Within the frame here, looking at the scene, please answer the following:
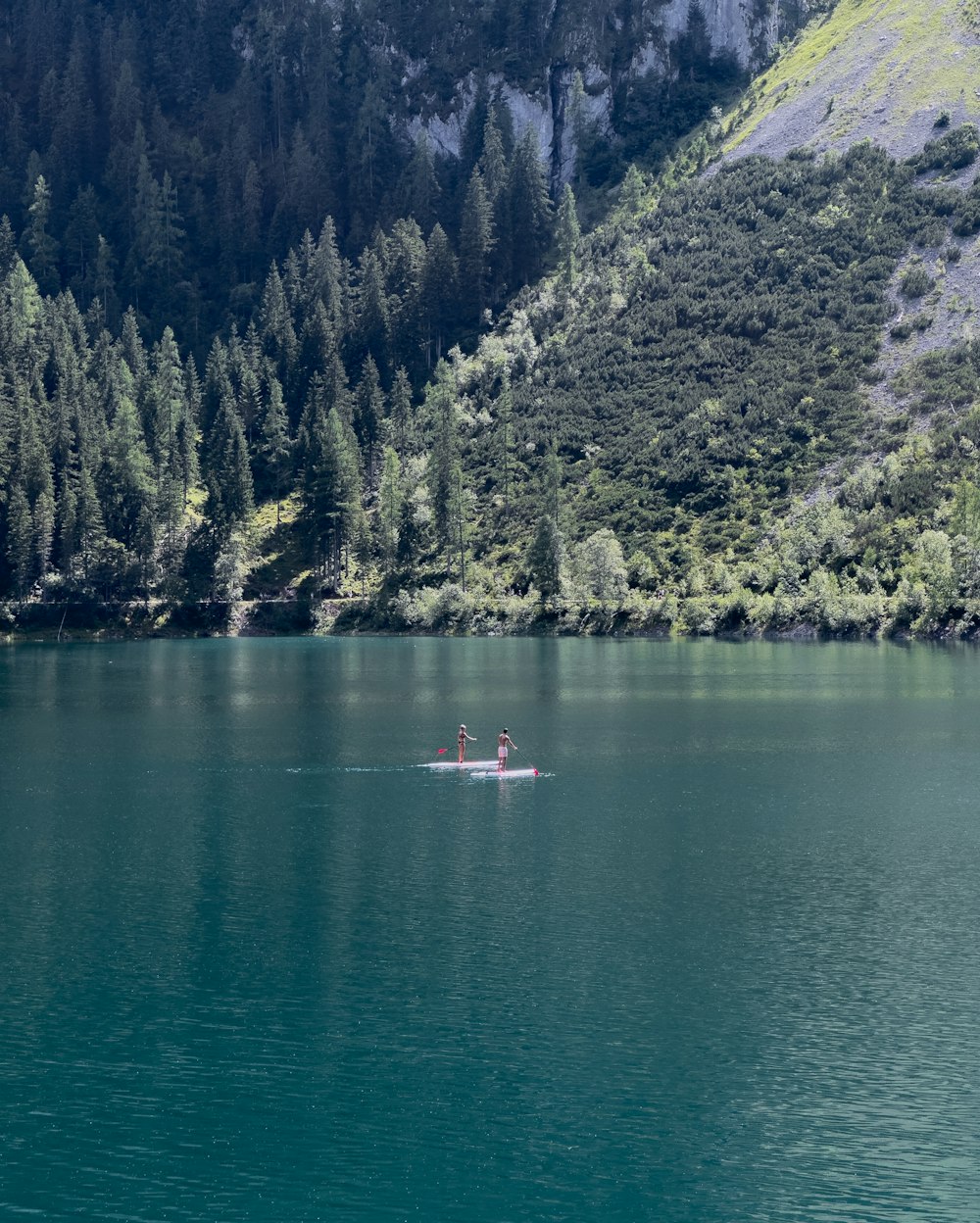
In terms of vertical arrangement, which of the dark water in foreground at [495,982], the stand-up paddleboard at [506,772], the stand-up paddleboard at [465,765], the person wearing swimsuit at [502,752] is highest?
the person wearing swimsuit at [502,752]

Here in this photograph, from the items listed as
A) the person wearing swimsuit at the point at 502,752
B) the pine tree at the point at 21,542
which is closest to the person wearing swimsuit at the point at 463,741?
the person wearing swimsuit at the point at 502,752

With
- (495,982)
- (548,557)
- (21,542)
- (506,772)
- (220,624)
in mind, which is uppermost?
(21,542)

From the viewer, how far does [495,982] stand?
146 feet

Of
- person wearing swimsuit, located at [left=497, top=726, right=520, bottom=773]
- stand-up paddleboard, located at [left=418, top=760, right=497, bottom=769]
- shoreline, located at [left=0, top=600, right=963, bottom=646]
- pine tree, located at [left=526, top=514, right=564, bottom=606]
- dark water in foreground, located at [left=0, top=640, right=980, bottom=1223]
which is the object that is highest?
pine tree, located at [left=526, top=514, right=564, bottom=606]

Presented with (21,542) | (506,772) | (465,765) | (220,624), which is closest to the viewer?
(506,772)

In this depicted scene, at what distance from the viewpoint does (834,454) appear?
194m

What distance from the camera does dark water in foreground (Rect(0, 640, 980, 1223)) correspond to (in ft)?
105

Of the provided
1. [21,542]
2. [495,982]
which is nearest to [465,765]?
[495,982]

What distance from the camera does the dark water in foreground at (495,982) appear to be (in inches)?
1264

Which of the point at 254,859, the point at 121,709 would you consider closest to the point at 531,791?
the point at 254,859

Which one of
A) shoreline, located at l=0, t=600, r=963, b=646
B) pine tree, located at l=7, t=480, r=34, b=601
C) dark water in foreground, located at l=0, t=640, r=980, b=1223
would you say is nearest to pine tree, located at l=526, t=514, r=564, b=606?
shoreline, located at l=0, t=600, r=963, b=646

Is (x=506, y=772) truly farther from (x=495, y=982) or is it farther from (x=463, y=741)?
(x=495, y=982)

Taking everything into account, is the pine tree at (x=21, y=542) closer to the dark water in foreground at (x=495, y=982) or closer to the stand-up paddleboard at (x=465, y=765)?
the dark water in foreground at (x=495, y=982)

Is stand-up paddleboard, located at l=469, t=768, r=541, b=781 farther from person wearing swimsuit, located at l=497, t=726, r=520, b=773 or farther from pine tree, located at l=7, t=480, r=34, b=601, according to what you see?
pine tree, located at l=7, t=480, r=34, b=601
